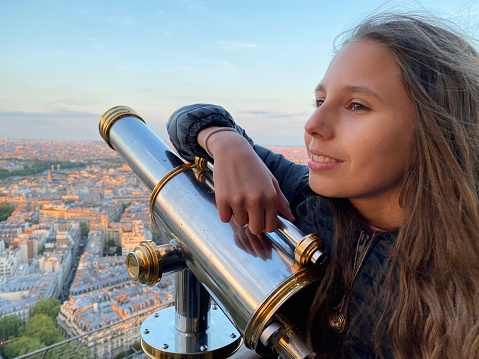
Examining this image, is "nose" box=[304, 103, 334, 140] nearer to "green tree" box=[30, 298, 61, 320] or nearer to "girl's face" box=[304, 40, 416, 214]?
"girl's face" box=[304, 40, 416, 214]

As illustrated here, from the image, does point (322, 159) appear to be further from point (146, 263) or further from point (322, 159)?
point (146, 263)

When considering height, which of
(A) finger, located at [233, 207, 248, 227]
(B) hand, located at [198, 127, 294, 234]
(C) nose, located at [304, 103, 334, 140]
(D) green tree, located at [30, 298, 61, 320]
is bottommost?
(D) green tree, located at [30, 298, 61, 320]

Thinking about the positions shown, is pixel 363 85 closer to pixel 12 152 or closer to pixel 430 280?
pixel 430 280

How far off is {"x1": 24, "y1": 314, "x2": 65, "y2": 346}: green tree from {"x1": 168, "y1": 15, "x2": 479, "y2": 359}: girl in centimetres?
105

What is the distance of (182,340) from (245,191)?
0.25 metres

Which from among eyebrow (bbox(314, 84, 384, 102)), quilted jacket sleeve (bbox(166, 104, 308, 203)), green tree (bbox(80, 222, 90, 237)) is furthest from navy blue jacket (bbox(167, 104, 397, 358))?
green tree (bbox(80, 222, 90, 237))

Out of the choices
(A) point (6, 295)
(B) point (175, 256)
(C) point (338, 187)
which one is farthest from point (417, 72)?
(A) point (6, 295)

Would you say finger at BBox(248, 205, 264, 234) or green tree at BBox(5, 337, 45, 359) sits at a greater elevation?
finger at BBox(248, 205, 264, 234)

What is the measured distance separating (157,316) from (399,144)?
46cm

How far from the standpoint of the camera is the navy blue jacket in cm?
50

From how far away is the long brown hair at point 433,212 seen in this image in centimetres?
46

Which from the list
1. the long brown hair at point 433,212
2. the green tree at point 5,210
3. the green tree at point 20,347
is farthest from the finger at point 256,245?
the green tree at point 5,210

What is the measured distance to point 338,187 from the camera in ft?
1.67

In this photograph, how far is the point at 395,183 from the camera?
53cm
